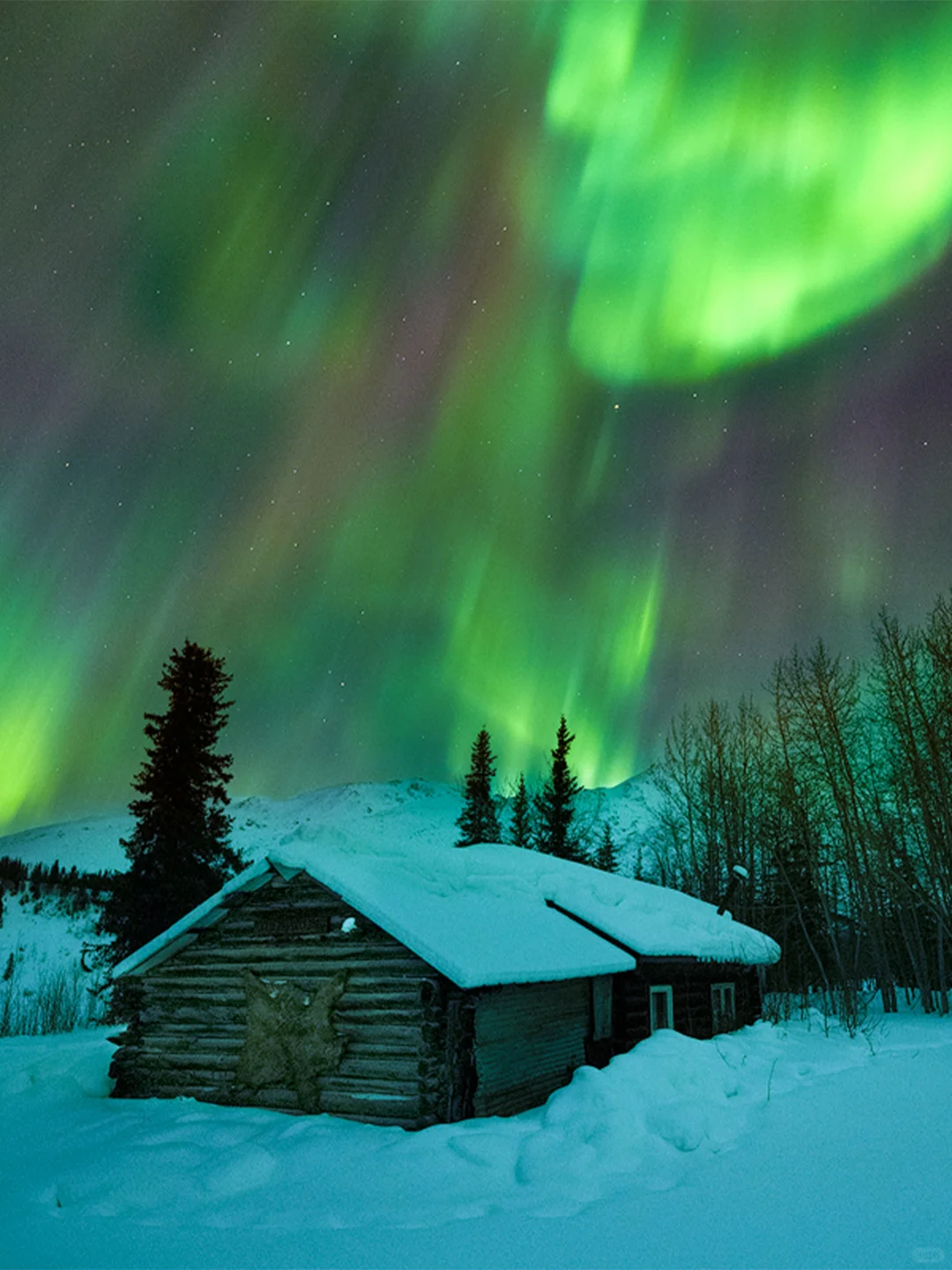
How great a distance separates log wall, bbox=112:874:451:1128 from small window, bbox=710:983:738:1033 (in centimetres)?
1275

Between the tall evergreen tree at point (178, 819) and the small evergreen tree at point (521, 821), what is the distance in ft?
86.6

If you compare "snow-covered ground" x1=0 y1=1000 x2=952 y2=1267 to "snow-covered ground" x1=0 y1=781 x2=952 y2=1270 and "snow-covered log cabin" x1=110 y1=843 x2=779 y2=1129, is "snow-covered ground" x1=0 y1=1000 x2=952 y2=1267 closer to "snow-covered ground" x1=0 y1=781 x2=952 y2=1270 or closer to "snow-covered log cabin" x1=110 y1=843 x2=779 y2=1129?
"snow-covered ground" x1=0 y1=781 x2=952 y2=1270

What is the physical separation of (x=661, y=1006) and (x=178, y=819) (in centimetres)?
1674

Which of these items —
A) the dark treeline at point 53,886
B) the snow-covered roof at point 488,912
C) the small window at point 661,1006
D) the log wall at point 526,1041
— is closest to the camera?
the log wall at point 526,1041

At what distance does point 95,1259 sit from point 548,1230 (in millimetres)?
3941

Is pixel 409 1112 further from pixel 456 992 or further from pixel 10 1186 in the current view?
pixel 10 1186

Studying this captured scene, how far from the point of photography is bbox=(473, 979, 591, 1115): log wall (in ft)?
40.9

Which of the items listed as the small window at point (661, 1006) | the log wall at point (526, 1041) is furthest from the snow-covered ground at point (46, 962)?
the small window at point (661, 1006)

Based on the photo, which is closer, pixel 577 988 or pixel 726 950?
pixel 577 988

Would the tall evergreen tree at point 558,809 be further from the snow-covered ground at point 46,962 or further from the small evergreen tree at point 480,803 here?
the snow-covered ground at point 46,962

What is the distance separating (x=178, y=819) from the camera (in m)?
28.0

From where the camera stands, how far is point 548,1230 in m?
7.47

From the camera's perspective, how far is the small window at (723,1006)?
22375 millimetres

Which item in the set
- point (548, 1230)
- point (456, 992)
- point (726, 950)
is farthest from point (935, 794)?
point (548, 1230)
